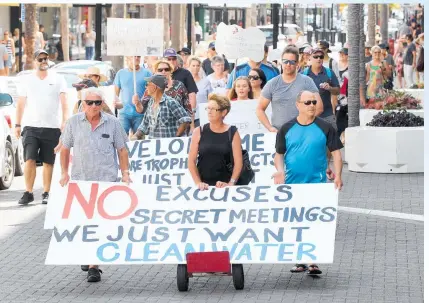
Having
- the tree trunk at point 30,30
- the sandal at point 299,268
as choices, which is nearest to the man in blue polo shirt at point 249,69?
the sandal at point 299,268

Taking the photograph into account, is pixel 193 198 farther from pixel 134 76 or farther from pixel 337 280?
pixel 134 76

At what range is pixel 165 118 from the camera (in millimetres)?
13109

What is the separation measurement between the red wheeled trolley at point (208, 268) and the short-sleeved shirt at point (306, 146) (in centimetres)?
104

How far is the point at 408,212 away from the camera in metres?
14.5

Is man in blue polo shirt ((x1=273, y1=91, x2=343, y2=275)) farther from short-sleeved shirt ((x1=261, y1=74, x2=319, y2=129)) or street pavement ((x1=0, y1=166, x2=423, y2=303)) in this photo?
short-sleeved shirt ((x1=261, y1=74, x2=319, y2=129))

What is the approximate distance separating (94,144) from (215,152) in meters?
1.11

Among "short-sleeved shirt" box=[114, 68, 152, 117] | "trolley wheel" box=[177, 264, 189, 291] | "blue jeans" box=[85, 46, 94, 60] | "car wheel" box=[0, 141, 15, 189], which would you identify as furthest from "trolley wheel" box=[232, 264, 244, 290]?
"blue jeans" box=[85, 46, 94, 60]

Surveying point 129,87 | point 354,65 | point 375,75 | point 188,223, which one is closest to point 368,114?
point 354,65

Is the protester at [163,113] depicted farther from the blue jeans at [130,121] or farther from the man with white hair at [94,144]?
the blue jeans at [130,121]

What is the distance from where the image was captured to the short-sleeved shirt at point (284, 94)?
1304 cm

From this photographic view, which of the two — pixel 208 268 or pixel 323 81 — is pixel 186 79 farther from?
pixel 208 268

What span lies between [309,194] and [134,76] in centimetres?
679

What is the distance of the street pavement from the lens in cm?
967

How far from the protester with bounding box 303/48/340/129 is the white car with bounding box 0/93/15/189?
414 cm
